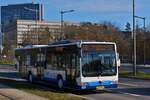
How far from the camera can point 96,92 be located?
84.6 ft

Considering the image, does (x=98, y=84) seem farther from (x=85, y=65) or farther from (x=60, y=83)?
(x=60, y=83)

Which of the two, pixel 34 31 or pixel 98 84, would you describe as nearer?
pixel 98 84

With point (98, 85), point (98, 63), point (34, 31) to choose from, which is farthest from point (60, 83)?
point (34, 31)

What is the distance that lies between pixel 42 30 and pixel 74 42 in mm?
81480

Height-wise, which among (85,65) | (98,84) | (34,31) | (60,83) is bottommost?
(60,83)

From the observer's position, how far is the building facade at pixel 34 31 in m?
101

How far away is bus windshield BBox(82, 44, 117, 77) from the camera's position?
80.1 feet

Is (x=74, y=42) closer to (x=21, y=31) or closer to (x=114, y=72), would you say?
(x=114, y=72)

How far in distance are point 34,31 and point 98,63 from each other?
80347 mm

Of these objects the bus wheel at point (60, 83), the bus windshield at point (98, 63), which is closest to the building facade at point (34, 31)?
the bus wheel at point (60, 83)

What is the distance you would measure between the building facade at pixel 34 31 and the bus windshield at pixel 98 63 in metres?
63.7

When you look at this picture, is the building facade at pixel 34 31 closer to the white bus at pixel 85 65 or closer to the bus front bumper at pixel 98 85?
the white bus at pixel 85 65

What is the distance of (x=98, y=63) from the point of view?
965 inches

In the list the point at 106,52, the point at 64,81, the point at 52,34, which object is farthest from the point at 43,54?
the point at 52,34
